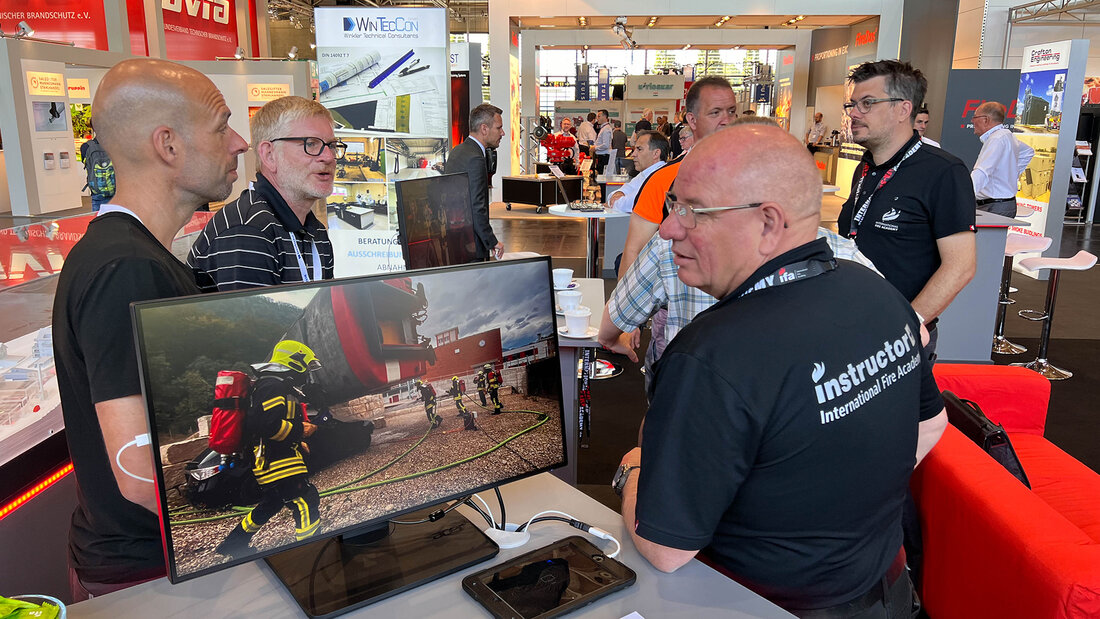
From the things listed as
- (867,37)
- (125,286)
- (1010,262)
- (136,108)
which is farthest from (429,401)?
(867,37)

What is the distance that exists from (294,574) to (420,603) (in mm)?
214

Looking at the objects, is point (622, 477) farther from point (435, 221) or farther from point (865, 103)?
point (865, 103)

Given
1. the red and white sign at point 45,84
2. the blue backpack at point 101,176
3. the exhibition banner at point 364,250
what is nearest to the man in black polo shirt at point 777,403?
the exhibition banner at point 364,250

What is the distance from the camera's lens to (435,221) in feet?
8.42

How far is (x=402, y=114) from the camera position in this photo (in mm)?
5363

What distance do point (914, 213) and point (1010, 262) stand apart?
3.55 meters

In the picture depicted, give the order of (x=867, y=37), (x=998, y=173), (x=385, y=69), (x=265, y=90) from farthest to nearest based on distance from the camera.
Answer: (x=867, y=37) < (x=265, y=90) < (x=998, y=173) < (x=385, y=69)

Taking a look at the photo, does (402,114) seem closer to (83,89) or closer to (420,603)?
(420,603)

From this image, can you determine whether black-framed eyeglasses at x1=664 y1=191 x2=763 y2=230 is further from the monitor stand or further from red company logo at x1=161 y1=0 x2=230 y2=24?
red company logo at x1=161 y1=0 x2=230 y2=24

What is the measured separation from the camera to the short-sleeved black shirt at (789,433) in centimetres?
113

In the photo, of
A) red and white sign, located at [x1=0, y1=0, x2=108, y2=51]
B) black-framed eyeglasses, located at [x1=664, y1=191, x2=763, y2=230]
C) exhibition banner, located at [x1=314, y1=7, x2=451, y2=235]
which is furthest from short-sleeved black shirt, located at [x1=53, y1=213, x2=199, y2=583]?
red and white sign, located at [x1=0, y1=0, x2=108, y2=51]

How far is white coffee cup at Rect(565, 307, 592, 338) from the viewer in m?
2.82

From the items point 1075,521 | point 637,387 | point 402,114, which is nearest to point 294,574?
point 1075,521

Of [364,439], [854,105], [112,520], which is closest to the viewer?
[364,439]
